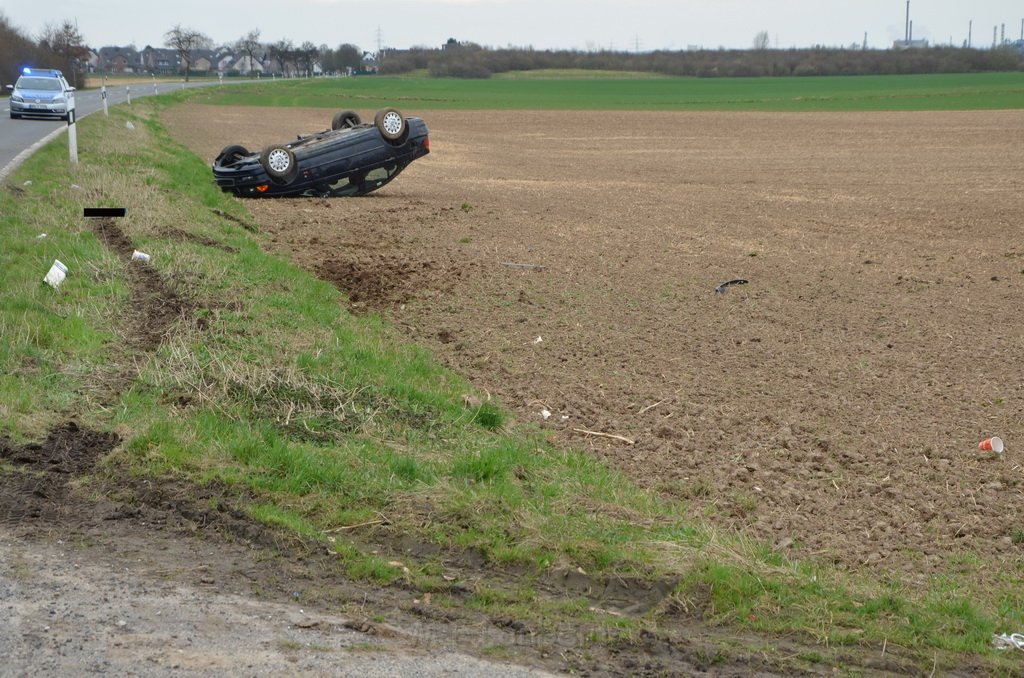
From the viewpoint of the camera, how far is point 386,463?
6168mm

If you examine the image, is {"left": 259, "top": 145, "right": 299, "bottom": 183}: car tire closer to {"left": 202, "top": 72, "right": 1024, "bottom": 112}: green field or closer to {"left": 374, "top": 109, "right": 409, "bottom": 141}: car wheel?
{"left": 374, "top": 109, "right": 409, "bottom": 141}: car wheel

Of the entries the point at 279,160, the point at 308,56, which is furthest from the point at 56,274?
the point at 308,56

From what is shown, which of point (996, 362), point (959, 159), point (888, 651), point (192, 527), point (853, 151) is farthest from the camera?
point (853, 151)

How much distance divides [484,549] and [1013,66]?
129m

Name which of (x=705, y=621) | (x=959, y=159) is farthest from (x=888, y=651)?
(x=959, y=159)

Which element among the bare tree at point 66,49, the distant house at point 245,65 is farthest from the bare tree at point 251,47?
the bare tree at point 66,49

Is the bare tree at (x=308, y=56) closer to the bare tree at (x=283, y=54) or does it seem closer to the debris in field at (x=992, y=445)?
the bare tree at (x=283, y=54)

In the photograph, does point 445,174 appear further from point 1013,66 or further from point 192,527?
point 1013,66

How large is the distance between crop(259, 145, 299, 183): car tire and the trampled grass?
940 centimetres

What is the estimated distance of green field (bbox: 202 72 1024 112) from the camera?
66188mm

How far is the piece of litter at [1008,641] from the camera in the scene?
4609 mm

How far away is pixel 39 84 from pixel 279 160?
19221mm

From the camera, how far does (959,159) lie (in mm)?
31000

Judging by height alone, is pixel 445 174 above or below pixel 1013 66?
below
